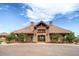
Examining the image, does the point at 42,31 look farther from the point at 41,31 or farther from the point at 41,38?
the point at 41,38

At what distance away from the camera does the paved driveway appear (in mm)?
4027

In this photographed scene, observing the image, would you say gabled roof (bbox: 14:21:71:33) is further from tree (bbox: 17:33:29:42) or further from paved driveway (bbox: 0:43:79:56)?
paved driveway (bbox: 0:43:79:56)

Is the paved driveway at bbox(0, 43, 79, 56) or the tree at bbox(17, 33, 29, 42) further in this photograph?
the tree at bbox(17, 33, 29, 42)

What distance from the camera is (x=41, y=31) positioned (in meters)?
4.15

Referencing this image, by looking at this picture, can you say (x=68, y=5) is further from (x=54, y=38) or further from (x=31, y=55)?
(x=31, y=55)

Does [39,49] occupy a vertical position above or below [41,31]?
below

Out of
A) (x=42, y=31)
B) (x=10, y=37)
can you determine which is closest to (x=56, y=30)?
(x=42, y=31)

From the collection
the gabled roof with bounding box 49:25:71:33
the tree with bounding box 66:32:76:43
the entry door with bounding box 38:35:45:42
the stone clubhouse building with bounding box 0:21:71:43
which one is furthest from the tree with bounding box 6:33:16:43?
the tree with bounding box 66:32:76:43

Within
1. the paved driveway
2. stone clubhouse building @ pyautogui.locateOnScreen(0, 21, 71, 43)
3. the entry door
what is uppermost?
stone clubhouse building @ pyautogui.locateOnScreen(0, 21, 71, 43)

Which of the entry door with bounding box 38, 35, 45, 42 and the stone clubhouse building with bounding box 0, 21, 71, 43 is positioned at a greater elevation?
the stone clubhouse building with bounding box 0, 21, 71, 43

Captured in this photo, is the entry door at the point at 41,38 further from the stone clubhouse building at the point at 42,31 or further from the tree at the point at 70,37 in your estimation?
→ the tree at the point at 70,37

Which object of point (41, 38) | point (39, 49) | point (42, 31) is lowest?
point (39, 49)

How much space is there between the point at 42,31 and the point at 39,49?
1.25ft

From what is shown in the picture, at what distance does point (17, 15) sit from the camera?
13.5ft
